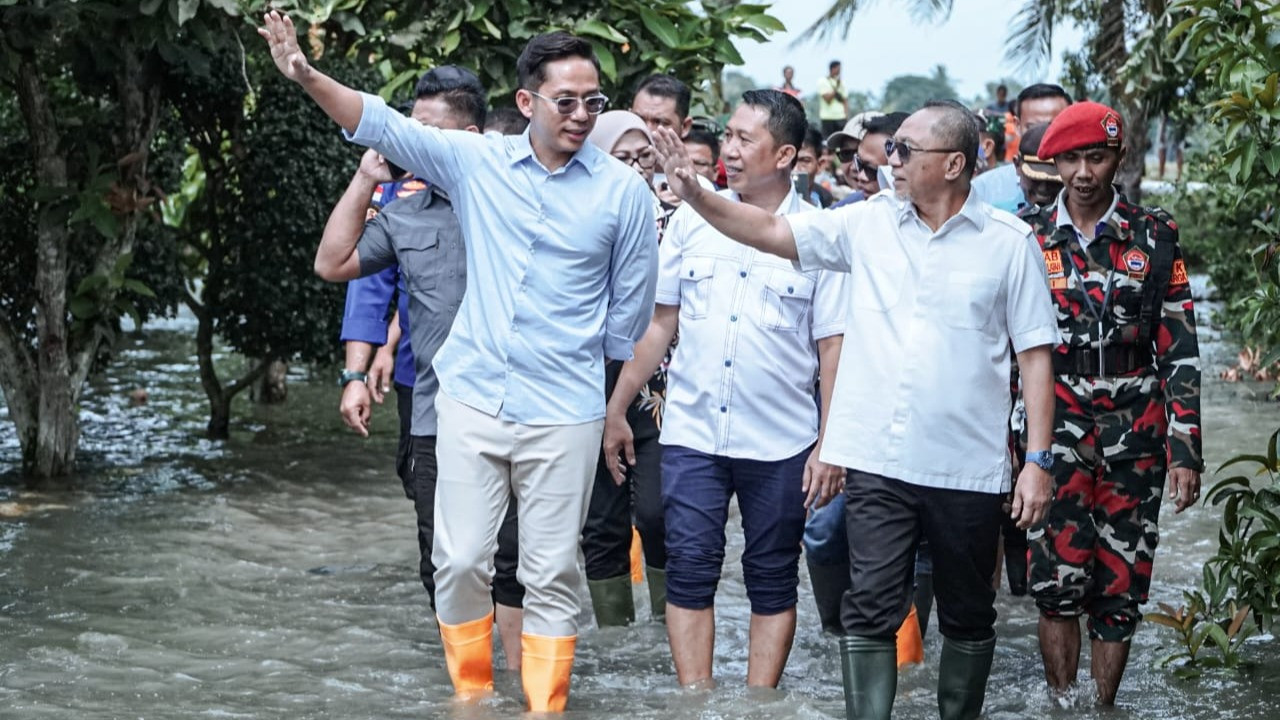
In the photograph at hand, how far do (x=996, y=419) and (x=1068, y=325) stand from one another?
0.69 m

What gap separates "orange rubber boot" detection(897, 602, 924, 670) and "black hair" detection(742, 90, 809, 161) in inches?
73.3

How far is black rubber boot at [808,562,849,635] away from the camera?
6367 mm

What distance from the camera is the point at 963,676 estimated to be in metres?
5.35

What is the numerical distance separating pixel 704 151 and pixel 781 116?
1892 mm

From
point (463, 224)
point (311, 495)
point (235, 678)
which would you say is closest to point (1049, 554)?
point (463, 224)

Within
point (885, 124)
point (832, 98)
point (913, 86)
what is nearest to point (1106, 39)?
point (832, 98)

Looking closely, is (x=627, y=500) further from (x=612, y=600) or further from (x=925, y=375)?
(x=925, y=375)

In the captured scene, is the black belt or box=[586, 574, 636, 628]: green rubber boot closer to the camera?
the black belt

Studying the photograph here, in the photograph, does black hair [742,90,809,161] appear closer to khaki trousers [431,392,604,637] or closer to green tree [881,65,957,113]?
khaki trousers [431,392,604,637]

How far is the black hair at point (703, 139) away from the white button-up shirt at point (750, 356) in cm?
190

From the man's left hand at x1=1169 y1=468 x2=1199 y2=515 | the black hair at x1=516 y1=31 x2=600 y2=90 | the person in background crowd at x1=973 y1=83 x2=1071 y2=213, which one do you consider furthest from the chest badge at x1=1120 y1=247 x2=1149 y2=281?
the black hair at x1=516 y1=31 x2=600 y2=90

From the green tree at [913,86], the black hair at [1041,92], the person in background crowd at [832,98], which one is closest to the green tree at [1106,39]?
the person in background crowd at [832,98]

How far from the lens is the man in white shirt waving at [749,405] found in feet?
18.6

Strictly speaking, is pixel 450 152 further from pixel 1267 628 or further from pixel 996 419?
pixel 1267 628
